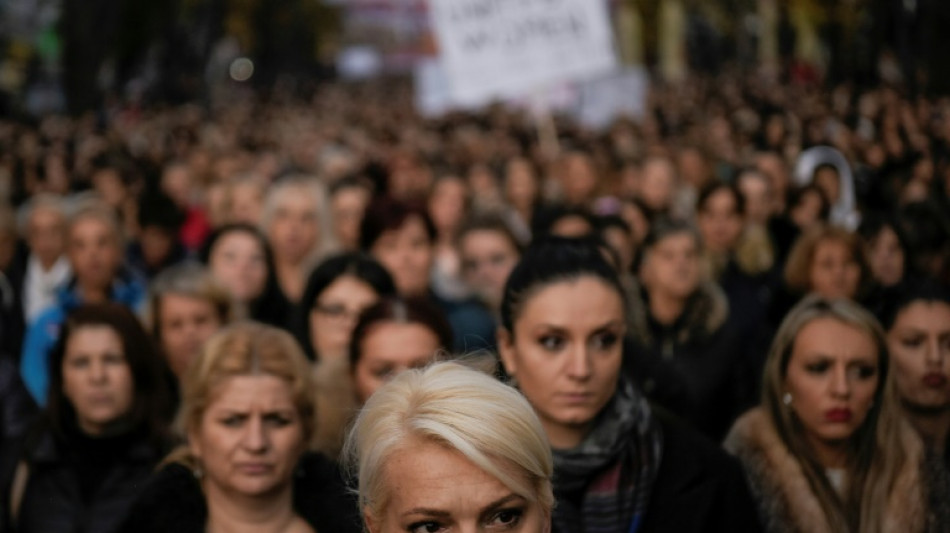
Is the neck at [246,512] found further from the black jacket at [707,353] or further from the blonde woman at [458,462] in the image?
the black jacket at [707,353]

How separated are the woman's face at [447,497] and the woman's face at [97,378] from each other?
107 inches

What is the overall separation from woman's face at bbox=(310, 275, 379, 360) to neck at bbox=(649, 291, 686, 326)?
1.38 m

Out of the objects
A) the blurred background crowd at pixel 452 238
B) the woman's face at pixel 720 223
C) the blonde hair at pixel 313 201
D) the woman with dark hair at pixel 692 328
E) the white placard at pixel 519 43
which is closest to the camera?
the blurred background crowd at pixel 452 238

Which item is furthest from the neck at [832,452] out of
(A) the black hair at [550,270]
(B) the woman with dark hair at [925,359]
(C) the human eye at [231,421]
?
(C) the human eye at [231,421]

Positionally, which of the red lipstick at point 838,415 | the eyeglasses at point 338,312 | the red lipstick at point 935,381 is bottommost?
the red lipstick at point 935,381

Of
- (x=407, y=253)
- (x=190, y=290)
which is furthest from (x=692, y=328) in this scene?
(x=190, y=290)

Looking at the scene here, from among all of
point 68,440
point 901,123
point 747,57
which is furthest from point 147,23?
point 68,440

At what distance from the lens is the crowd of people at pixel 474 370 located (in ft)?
13.0

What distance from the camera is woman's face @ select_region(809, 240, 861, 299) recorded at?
7.07m

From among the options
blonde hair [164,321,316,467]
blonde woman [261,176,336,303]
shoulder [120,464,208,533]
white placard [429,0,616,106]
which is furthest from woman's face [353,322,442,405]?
white placard [429,0,616,106]

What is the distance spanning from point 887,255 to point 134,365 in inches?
154

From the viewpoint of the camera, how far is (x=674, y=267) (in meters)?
7.16

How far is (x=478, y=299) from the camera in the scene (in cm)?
717

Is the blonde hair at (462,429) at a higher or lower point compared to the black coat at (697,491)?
higher
